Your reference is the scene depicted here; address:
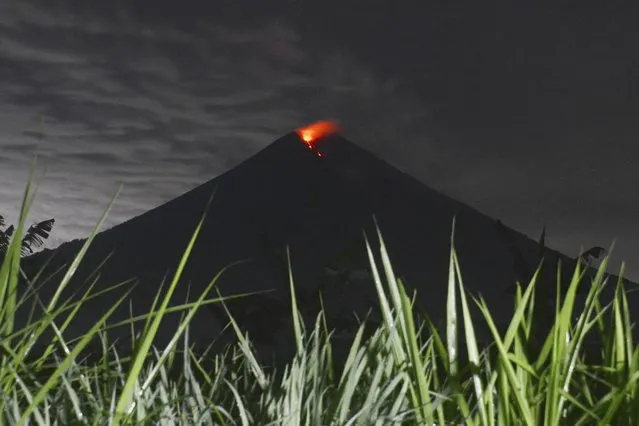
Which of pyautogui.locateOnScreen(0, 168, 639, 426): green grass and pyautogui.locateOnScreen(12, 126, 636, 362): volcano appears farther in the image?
pyautogui.locateOnScreen(12, 126, 636, 362): volcano

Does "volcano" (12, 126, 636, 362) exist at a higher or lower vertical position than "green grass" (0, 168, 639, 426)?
higher

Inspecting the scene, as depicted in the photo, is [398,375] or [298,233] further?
[298,233]

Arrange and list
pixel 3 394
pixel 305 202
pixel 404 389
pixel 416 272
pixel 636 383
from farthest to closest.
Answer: pixel 305 202 < pixel 416 272 < pixel 636 383 < pixel 404 389 < pixel 3 394

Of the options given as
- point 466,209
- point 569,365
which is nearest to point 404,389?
point 569,365

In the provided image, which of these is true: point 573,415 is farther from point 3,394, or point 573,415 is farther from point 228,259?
point 228,259

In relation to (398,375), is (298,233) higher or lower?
higher

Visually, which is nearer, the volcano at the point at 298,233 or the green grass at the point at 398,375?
the green grass at the point at 398,375

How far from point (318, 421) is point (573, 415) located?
611 millimetres

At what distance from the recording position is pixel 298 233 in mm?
47781

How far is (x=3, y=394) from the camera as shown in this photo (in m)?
1.39

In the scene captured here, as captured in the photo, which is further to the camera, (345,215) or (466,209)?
(466,209)

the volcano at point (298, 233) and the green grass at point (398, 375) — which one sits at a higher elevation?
the volcano at point (298, 233)

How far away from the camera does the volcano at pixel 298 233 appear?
37375 mm

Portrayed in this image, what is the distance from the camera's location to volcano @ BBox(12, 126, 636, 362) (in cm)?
3738
